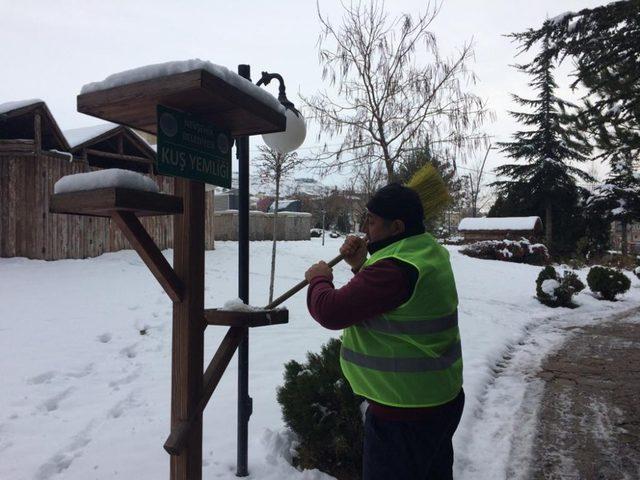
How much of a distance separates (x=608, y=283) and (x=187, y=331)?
13.2 meters

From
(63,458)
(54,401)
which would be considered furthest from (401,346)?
(54,401)

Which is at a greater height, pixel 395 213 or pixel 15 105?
pixel 15 105

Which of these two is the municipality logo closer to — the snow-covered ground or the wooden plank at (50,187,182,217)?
the wooden plank at (50,187,182,217)

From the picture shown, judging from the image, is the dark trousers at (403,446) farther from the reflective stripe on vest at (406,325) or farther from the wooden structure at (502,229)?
the wooden structure at (502,229)

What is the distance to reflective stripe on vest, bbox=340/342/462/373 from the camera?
72.0 inches

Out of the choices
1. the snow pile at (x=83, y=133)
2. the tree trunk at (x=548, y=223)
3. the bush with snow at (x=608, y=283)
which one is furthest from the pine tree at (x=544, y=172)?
the snow pile at (x=83, y=133)

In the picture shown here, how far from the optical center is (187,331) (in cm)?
231

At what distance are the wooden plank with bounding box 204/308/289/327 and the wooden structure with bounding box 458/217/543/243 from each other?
24.0 meters

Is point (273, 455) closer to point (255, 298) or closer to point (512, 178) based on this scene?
point (255, 298)

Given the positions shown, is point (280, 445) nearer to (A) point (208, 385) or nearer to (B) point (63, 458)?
(A) point (208, 385)

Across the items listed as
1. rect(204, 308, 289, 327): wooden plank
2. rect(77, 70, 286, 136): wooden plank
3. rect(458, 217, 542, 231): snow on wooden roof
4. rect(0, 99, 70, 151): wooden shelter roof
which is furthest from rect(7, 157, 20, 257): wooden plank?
rect(458, 217, 542, 231): snow on wooden roof

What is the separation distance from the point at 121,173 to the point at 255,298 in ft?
26.6

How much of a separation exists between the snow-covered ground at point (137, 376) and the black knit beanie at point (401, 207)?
206cm

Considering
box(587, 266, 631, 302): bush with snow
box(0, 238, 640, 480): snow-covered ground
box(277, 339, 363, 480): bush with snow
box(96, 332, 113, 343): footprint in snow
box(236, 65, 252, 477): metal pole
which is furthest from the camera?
box(587, 266, 631, 302): bush with snow
